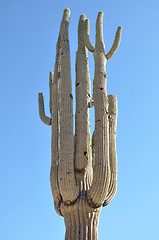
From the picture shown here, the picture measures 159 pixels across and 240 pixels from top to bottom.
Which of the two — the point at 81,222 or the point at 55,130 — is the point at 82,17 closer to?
the point at 55,130

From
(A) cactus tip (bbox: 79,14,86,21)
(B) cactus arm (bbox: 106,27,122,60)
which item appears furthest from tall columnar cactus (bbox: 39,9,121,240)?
(A) cactus tip (bbox: 79,14,86,21)

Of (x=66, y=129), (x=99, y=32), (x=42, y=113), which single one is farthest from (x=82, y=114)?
(x=99, y=32)

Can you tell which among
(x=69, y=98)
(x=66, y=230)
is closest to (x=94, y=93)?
(x=69, y=98)

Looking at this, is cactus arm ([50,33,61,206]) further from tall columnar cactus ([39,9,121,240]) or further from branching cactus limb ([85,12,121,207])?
branching cactus limb ([85,12,121,207])

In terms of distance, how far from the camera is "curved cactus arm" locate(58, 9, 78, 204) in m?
7.97

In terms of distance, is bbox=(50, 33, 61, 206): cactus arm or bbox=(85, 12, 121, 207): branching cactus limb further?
bbox=(50, 33, 61, 206): cactus arm

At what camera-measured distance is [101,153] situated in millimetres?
7918

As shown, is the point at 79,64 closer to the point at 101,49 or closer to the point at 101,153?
the point at 101,49

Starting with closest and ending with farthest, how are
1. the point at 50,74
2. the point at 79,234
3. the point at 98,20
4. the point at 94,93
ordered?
the point at 79,234 < the point at 94,93 < the point at 98,20 < the point at 50,74

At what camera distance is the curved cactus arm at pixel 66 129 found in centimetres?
797

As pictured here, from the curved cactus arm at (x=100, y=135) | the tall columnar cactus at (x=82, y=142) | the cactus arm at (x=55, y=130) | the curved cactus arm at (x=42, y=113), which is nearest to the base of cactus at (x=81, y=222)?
the tall columnar cactus at (x=82, y=142)

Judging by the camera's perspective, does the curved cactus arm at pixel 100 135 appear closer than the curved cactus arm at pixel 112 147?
Yes

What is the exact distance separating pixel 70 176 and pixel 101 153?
65 centimetres

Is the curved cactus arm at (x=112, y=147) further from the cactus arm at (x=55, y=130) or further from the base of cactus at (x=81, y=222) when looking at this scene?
the cactus arm at (x=55, y=130)
